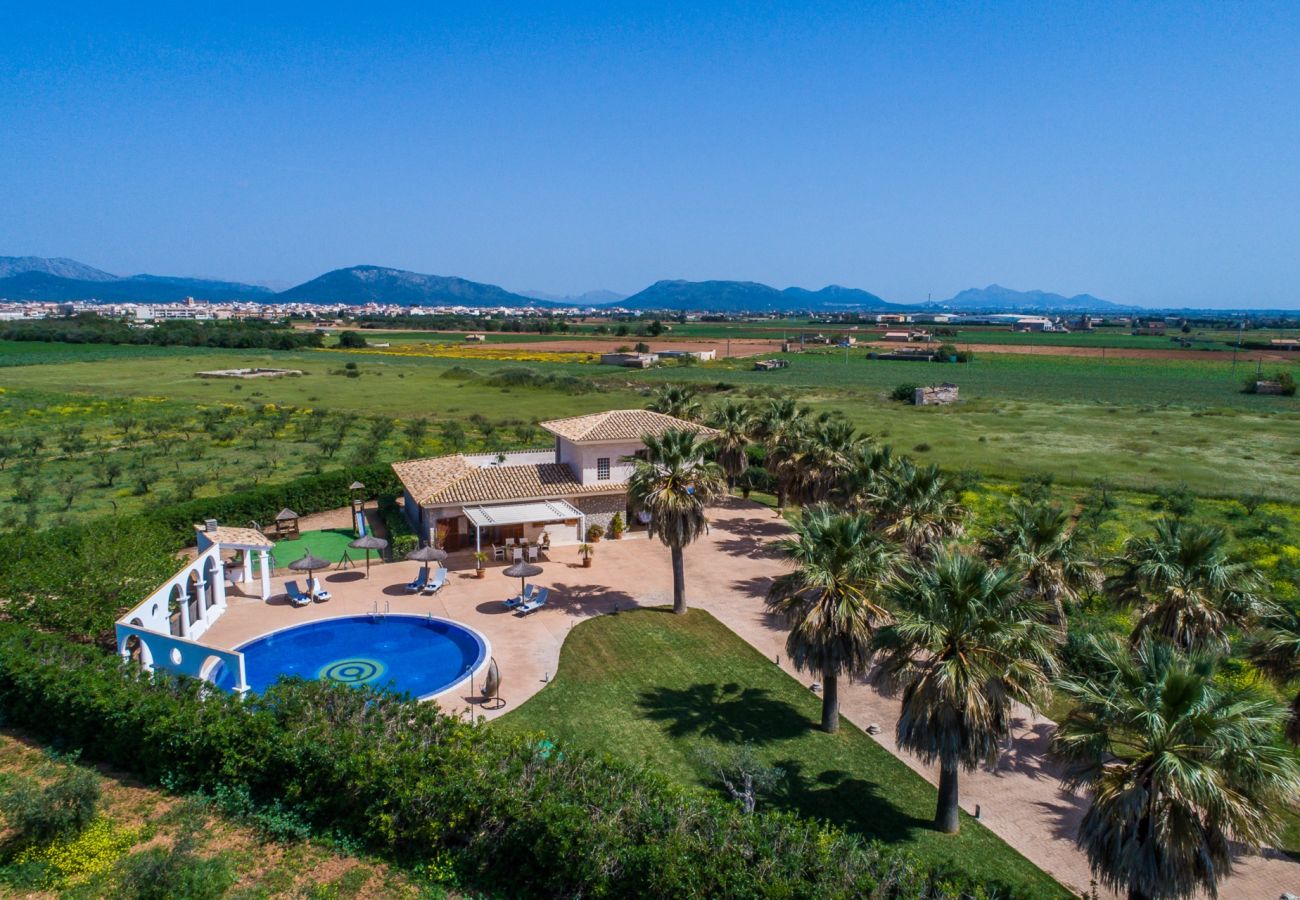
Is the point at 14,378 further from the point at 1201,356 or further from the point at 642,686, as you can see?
the point at 1201,356

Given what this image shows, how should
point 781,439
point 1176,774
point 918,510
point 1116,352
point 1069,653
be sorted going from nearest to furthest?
point 1176,774
point 1069,653
point 918,510
point 781,439
point 1116,352

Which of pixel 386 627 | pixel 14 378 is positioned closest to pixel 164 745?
pixel 386 627

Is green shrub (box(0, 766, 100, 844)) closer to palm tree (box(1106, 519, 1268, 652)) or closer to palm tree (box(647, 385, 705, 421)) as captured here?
palm tree (box(1106, 519, 1268, 652))

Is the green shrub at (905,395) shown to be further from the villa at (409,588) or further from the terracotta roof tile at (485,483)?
the terracotta roof tile at (485,483)

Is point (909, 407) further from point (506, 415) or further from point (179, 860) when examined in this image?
point (179, 860)

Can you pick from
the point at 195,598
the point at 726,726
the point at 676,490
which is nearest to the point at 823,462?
the point at 676,490

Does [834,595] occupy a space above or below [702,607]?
above
